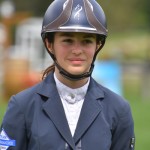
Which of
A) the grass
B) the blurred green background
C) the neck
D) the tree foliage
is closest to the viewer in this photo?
the neck

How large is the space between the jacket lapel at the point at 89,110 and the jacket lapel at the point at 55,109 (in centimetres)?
7

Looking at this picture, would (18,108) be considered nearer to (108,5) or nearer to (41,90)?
(41,90)

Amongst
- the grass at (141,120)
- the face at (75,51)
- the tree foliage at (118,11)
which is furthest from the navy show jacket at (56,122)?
the tree foliage at (118,11)

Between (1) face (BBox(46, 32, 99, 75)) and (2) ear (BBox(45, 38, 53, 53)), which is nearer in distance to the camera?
(1) face (BBox(46, 32, 99, 75))

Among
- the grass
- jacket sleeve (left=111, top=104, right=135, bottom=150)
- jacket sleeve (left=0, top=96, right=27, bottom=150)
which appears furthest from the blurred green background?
jacket sleeve (left=0, top=96, right=27, bottom=150)

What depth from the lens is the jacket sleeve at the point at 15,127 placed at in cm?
483

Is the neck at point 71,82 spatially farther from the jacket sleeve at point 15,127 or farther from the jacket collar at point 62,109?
the jacket sleeve at point 15,127

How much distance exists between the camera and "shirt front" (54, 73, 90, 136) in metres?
4.91

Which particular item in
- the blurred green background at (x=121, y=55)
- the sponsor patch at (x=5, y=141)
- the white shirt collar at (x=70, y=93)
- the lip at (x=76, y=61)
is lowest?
the blurred green background at (x=121, y=55)

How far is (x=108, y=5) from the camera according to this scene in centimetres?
5191

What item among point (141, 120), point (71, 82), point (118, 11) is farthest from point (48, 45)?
point (118, 11)

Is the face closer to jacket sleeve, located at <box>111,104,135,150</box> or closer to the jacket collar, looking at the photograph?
the jacket collar

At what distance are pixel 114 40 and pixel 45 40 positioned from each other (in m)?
46.7

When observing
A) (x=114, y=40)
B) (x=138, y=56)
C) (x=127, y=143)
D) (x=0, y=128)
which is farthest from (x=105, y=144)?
(x=114, y=40)
